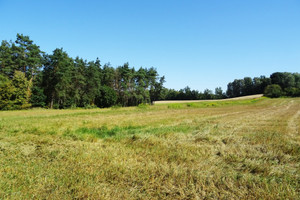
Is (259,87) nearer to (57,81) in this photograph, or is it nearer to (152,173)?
(57,81)

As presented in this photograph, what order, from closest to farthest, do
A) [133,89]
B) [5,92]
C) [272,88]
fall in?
[5,92] < [133,89] < [272,88]

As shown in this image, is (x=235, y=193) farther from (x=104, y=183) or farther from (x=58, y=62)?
(x=58, y=62)

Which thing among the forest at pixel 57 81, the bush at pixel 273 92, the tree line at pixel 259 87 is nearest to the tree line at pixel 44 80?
the forest at pixel 57 81

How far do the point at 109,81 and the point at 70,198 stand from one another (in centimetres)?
6054

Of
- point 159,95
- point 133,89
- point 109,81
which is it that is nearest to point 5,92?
point 109,81

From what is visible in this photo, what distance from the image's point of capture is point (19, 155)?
12.7 ft

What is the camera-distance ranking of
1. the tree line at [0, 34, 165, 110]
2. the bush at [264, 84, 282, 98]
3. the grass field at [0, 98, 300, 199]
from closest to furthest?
1. the grass field at [0, 98, 300, 199]
2. the tree line at [0, 34, 165, 110]
3. the bush at [264, 84, 282, 98]

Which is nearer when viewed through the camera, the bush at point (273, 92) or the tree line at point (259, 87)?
the bush at point (273, 92)

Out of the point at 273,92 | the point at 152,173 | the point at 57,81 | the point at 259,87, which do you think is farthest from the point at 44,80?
the point at 259,87

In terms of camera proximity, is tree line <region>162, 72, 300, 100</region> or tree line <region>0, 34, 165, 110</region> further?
tree line <region>162, 72, 300, 100</region>

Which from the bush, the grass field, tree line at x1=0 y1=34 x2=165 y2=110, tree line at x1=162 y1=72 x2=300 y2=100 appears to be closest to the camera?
the grass field

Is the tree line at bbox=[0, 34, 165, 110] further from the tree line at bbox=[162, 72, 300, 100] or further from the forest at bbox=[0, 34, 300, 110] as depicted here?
the tree line at bbox=[162, 72, 300, 100]

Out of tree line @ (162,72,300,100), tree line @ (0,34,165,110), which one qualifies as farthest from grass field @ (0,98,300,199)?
tree line @ (162,72,300,100)

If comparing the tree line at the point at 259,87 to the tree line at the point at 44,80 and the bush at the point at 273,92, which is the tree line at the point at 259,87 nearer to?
the bush at the point at 273,92
